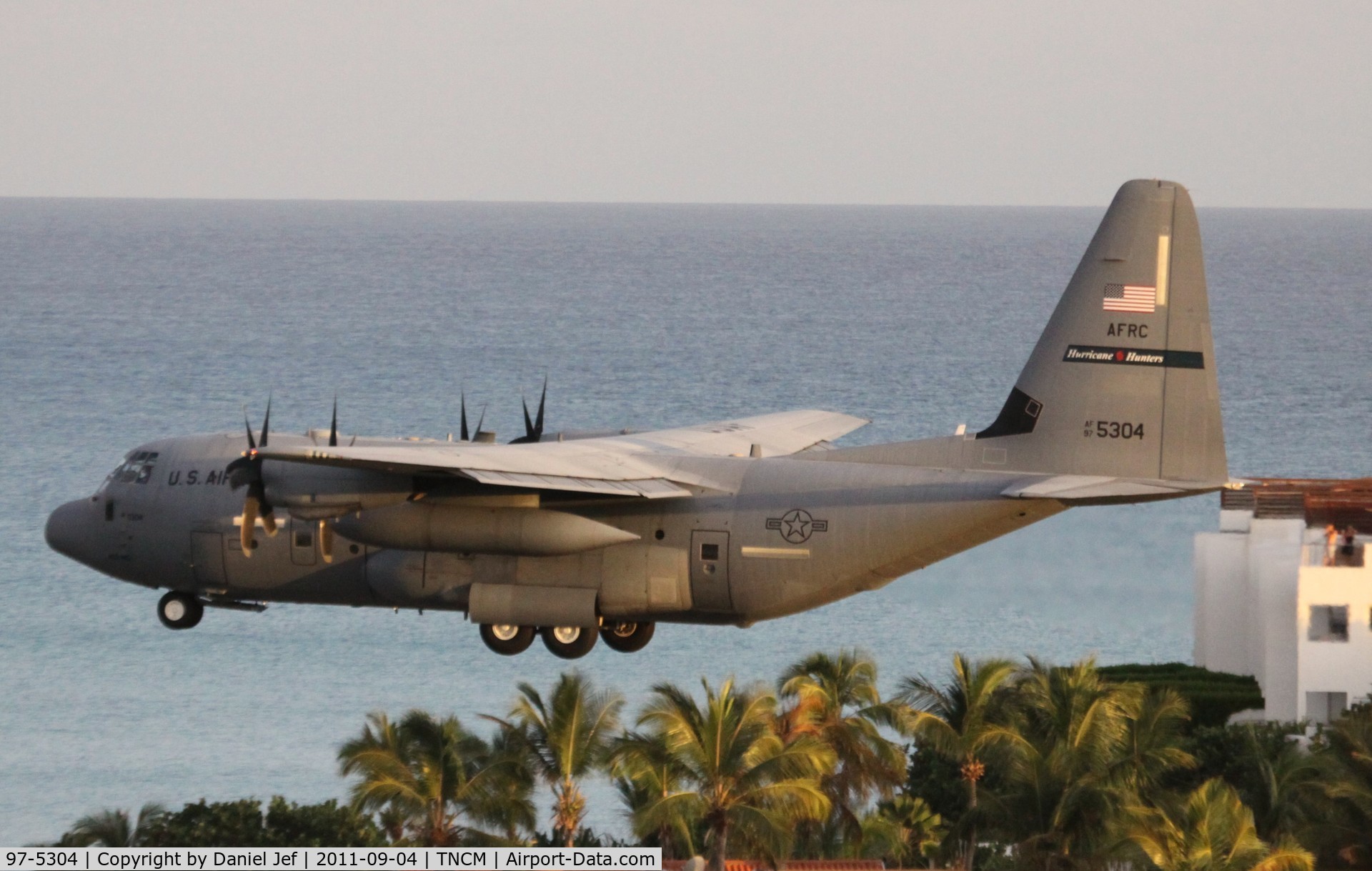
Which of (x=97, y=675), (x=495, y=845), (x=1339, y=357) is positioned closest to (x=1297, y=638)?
→ (x=495, y=845)

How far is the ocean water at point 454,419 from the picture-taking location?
71.2 m

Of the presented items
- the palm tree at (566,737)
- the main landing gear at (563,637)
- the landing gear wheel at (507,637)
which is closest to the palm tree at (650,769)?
the palm tree at (566,737)

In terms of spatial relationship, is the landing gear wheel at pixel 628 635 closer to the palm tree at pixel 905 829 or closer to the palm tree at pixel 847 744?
the palm tree at pixel 847 744

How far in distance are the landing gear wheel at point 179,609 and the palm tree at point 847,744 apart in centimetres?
1520

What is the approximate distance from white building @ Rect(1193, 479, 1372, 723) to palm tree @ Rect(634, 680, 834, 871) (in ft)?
51.4

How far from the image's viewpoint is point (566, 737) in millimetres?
43000

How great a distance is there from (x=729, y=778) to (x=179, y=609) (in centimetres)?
1147

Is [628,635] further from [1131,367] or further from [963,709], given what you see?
[963,709]

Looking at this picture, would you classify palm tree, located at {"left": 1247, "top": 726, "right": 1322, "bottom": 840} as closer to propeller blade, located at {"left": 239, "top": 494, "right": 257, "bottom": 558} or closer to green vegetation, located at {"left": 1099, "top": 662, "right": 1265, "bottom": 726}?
green vegetation, located at {"left": 1099, "top": 662, "right": 1265, "bottom": 726}

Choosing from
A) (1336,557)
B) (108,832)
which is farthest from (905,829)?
(108,832)

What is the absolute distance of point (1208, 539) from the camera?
63.9 m

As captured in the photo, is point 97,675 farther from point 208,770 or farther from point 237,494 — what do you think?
point 237,494

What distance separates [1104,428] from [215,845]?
2142 cm

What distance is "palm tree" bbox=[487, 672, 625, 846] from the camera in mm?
43031
